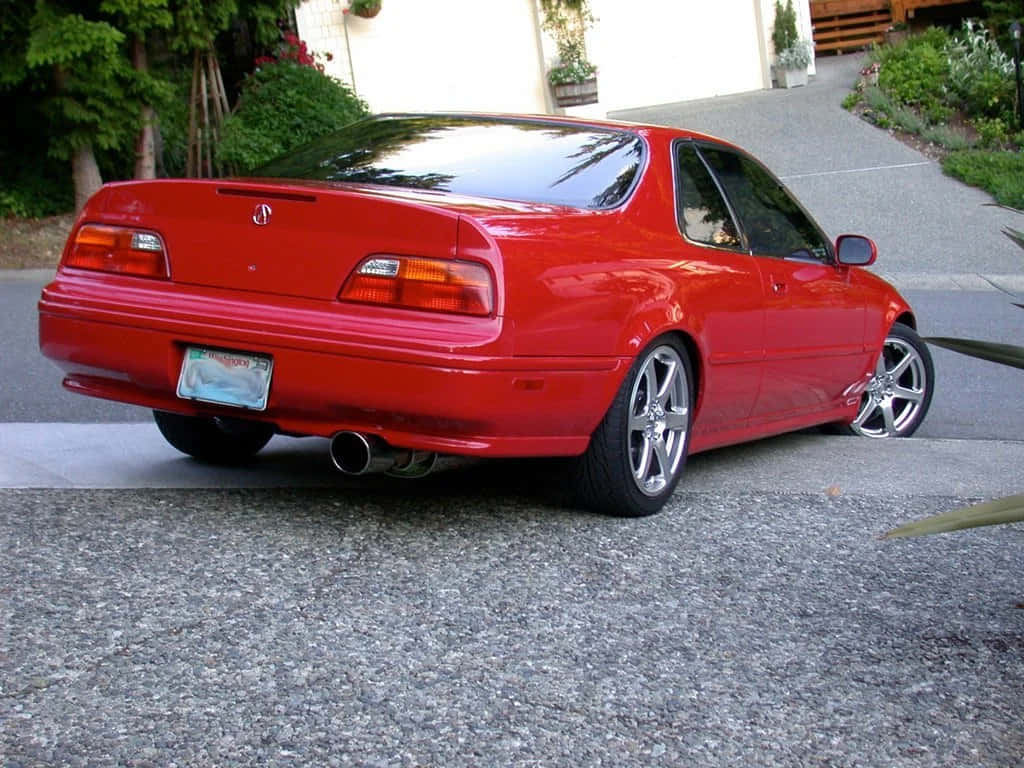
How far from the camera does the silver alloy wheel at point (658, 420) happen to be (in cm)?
504

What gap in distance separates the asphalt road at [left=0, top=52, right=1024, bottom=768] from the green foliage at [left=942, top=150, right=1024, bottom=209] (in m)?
9.88

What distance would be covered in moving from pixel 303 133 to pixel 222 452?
11.4 meters

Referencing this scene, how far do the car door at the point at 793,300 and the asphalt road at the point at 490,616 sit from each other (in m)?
0.34

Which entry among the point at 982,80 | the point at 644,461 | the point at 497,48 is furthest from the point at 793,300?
the point at 497,48

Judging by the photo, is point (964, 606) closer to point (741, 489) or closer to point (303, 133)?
point (741, 489)

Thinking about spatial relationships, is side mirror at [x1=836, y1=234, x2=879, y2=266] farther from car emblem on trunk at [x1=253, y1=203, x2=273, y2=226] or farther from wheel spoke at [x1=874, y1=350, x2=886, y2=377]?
car emblem on trunk at [x1=253, y1=203, x2=273, y2=226]

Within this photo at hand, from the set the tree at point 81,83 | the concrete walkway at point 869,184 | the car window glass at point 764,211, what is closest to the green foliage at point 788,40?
the concrete walkway at point 869,184

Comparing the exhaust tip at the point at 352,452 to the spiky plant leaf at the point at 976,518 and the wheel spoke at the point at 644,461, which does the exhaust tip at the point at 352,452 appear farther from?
the spiky plant leaf at the point at 976,518

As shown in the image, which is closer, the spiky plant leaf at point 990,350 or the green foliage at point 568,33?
the spiky plant leaf at point 990,350

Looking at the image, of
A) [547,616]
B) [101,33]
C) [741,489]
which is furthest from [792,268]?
[101,33]

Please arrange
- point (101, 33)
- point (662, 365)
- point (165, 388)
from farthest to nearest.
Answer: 1. point (101, 33)
2. point (662, 365)
3. point (165, 388)

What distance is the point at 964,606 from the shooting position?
4168mm

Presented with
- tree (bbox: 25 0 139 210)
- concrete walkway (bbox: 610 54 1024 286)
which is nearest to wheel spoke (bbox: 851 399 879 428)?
concrete walkway (bbox: 610 54 1024 286)

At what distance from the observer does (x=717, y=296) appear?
5.41 metres
